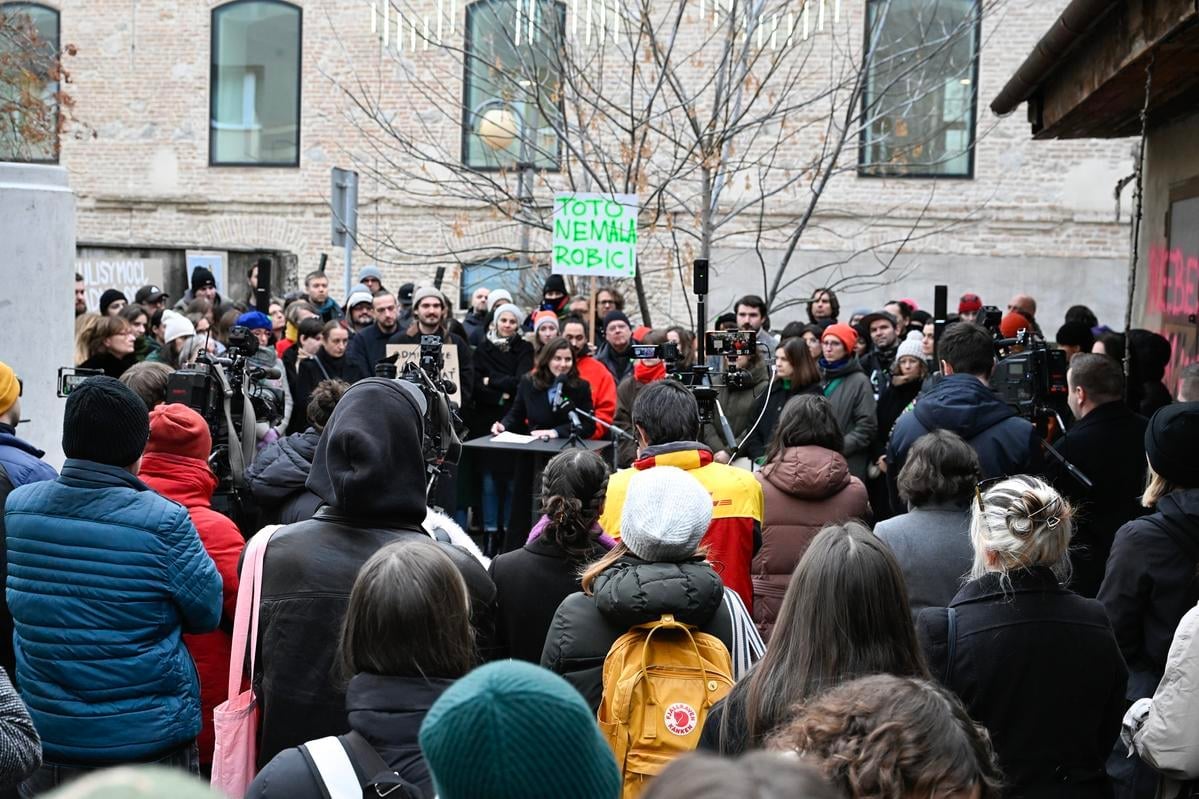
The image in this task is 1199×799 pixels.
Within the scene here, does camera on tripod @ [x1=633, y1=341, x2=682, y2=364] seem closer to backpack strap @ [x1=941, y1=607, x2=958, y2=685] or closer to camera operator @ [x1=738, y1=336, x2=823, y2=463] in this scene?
camera operator @ [x1=738, y1=336, x2=823, y2=463]

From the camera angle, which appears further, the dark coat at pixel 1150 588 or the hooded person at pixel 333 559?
the dark coat at pixel 1150 588

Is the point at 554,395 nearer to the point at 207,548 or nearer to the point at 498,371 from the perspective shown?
the point at 498,371

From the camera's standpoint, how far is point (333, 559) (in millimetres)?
3945

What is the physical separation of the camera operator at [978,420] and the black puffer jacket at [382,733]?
4189mm

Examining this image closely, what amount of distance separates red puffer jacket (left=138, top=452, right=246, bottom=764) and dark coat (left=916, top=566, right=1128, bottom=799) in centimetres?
241

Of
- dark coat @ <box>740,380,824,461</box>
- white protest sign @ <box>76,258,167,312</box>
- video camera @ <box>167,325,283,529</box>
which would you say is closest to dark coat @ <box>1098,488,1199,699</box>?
video camera @ <box>167,325,283,529</box>

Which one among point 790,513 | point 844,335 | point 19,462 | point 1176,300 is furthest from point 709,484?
point 1176,300

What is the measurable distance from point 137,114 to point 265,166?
2.30 m

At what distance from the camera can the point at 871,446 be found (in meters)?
9.61

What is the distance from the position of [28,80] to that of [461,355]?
9.76 meters

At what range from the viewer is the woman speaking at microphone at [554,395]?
33.7ft

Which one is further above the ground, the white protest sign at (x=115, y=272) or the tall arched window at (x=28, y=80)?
the tall arched window at (x=28, y=80)

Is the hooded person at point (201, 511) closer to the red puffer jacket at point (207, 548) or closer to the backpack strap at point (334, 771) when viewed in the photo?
the red puffer jacket at point (207, 548)

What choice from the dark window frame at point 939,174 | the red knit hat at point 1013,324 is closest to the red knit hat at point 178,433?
the red knit hat at point 1013,324
